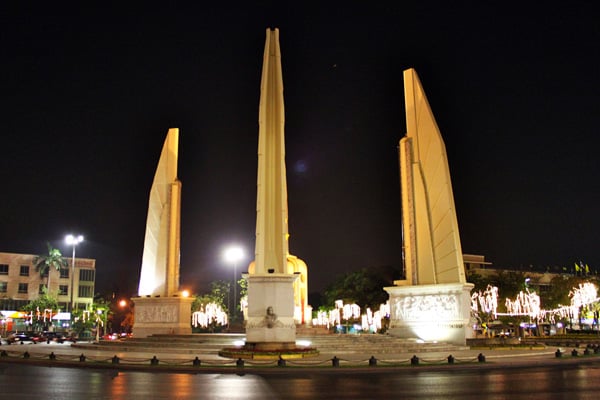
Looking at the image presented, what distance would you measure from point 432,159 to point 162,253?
18822 millimetres

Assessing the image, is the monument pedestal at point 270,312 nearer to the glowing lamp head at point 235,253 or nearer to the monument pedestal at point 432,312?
the monument pedestal at point 432,312

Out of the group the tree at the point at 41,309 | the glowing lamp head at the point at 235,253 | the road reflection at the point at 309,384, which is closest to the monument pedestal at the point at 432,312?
the road reflection at the point at 309,384

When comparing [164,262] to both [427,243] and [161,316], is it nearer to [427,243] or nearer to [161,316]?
[161,316]

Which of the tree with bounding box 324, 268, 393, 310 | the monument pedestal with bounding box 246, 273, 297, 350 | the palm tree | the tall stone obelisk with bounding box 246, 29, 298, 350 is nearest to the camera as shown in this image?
the monument pedestal with bounding box 246, 273, 297, 350

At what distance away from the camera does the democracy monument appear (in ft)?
74.9

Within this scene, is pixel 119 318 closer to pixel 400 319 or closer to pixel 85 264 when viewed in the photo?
pixel 85 264

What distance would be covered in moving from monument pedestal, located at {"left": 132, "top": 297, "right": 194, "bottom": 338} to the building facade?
134ft

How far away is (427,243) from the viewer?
→ 31953 mm

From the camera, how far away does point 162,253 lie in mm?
37375

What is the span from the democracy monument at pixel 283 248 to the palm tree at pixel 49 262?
1933 inches

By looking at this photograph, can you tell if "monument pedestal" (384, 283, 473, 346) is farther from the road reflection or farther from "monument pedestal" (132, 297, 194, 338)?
"monument pedestal" (132, 297, 194, 338)

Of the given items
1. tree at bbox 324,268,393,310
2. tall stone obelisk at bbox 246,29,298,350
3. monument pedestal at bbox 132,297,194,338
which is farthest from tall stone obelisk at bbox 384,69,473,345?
tree at bbox 324,268,393,310

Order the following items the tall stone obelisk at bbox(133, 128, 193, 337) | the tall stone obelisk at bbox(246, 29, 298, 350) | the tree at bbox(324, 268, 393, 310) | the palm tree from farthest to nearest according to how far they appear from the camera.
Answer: the palm tree
the tree at bbox(324, 268, 393, 310)
the tall stone obelisk at bbox(133, 128, 193, 337)
the tall stone obelisk at bbox(246, 29, 298, 350)

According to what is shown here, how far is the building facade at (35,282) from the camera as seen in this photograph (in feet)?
250
